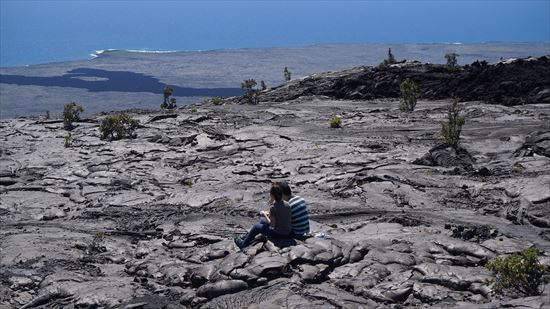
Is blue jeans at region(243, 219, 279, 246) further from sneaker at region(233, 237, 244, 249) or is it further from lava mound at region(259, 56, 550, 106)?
lava mound at region(259, 56, 550, 106)

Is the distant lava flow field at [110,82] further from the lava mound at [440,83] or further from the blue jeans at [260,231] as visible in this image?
the blue jeans at [260,231]

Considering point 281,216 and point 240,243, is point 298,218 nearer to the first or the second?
point 281,216

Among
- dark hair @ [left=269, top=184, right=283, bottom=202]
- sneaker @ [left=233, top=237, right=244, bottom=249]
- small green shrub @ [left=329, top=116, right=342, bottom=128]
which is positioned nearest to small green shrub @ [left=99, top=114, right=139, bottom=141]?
small green shrub @ [left=329, top=116, right=342, bottom=128]

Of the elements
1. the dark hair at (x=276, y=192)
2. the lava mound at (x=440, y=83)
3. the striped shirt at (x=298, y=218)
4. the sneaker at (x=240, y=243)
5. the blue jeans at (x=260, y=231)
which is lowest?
the sneaker at (x=240, y=243)

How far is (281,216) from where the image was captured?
36.0 ft

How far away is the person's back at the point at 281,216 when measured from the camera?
432 inches

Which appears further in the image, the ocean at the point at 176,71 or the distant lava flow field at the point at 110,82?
the distant lava flow field at the point at 110,82

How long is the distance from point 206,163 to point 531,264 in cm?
1435

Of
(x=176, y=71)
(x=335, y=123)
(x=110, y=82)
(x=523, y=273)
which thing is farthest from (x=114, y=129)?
(x=176, y=71)

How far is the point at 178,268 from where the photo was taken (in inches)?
456

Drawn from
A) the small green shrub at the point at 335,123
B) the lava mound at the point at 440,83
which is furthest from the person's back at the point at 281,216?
the lava mound at the point at 440,83

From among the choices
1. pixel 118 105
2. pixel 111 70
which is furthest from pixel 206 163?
pixel 111 70

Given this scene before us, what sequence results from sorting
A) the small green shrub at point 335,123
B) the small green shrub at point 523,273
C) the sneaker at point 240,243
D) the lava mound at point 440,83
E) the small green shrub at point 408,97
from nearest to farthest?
the small green shrub at point 523,273 → the sneaker at point 240,243 → the small green shrub at point 335,123 → the small green shrub at point 408,97 → the lava mound at point 440,83

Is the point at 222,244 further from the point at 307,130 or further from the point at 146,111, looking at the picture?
the point at 146,111
